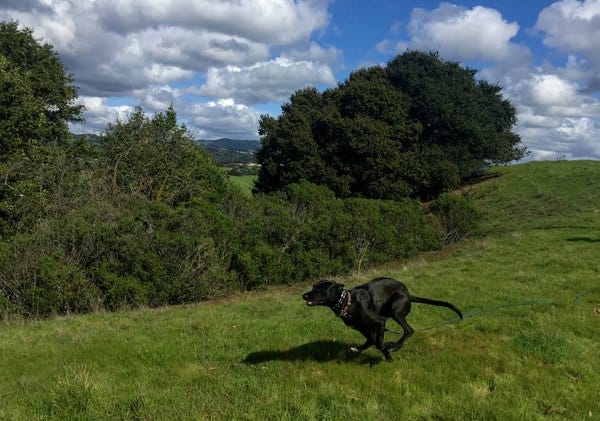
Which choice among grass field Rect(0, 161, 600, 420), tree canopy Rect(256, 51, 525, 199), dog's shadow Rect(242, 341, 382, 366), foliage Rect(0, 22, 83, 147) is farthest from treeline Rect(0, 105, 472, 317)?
tree canopy Rect(256, 51, 525, 199)

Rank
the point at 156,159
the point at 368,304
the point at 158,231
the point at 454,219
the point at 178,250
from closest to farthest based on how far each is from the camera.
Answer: the point at 368,304 < the point at 178,250 < the point at 158,231 < the point at 156,159 < the point at 454,219

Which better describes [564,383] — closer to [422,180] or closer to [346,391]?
[346,391]

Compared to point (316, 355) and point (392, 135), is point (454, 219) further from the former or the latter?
point (316, 355)

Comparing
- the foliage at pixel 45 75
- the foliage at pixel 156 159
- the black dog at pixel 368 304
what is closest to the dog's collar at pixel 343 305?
the black dog at pixel 368 304

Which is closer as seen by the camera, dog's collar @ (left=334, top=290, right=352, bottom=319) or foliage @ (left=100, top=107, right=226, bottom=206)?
dog's collar @ (left=334, top=290, right=352, bottom=319)

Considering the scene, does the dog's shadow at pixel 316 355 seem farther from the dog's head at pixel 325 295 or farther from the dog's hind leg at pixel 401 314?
the dog's head at pixel 325 295

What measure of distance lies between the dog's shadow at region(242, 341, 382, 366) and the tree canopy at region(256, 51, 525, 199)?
1179 inches

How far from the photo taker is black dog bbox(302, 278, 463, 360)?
627 cm

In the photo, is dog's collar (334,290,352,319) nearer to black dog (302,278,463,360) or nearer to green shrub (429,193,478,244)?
black dog (302,278,463,360)

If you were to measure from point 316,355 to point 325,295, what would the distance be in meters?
1.22

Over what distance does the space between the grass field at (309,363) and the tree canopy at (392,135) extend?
25.6 m

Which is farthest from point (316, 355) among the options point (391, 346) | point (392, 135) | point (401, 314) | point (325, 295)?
point (392, 135)

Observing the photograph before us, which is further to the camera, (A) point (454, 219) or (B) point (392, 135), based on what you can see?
(B) point (392, 135)

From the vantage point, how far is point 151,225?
15.1 meters
